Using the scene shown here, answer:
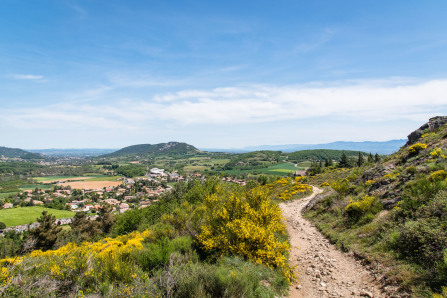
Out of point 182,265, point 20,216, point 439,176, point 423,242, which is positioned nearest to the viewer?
point 182,265

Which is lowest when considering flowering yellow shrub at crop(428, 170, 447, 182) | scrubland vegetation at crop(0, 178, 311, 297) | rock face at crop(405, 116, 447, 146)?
scrubland vegetation at crop(0, 178, 311, 297)

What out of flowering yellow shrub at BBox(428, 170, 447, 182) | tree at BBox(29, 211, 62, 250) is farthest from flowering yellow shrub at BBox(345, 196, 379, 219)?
tree at BBox(29, 211, 62, 250)

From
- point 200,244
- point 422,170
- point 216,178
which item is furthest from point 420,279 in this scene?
point 216,178

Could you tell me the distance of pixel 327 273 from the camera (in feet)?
26.8

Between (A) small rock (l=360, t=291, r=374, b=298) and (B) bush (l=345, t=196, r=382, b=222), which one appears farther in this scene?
(B) bush (l=345, t=196, r=382, b=222)

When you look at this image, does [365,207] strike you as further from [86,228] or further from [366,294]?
[86,228]

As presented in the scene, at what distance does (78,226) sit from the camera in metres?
39.0

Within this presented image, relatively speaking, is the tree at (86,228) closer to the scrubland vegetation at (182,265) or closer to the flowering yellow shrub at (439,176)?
the scrubland vegetation at (182,265)

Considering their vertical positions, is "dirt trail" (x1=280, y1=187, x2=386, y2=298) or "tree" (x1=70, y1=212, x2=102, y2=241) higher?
"dirt trail" (x1=280, y1=187, x2=386, y2=298)

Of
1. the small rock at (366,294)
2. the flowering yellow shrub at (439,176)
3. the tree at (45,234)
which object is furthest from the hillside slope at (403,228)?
the tree at (45,234)

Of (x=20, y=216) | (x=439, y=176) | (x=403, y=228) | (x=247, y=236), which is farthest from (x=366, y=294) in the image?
(x=20, y=216)

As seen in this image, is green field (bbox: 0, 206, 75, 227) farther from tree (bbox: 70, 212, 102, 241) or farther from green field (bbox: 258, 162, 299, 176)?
green field (bbox: 258, 162, 299, 176)

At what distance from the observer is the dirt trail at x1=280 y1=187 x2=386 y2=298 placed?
270 inches

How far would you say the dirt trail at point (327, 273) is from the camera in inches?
270
